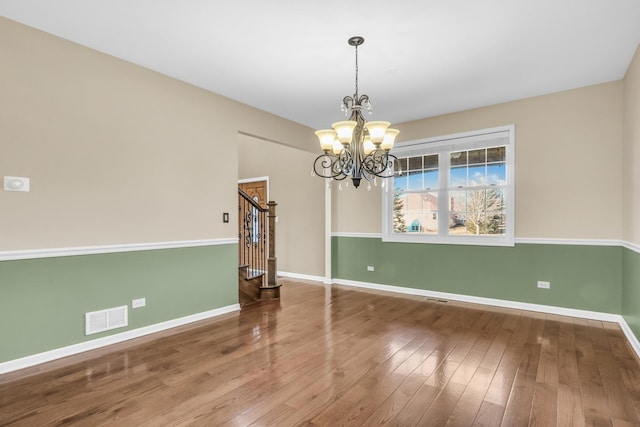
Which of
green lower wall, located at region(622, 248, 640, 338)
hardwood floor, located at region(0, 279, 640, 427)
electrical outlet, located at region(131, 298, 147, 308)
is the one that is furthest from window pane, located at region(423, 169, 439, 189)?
electrical outlet, located at region(131, 298, 147, 308)

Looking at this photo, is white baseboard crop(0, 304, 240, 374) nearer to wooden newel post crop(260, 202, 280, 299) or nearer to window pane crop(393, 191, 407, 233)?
wooden newel post crop(260, 202, 280, 299)

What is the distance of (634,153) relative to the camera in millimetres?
3123

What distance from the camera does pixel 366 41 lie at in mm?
2838

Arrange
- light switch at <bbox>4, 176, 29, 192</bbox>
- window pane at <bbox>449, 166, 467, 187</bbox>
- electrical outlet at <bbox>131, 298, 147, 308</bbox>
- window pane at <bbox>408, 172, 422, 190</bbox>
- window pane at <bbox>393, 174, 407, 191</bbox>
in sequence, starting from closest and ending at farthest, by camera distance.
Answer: light switch at <bbox>4, 176, 29, 192</bbox>
electrical outlet at <bbox>131, 298, 147, 308</bbox>
window pane at <bbox>449, 166, 467, 187</bbox>
window pane at <bbox>408, 172, 422, 190</bbox>
window pane at <bbox>393, 174, 407, 191</bbox>

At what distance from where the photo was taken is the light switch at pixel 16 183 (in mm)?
2531

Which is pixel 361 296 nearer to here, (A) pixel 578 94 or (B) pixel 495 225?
(B) pixel 495 225

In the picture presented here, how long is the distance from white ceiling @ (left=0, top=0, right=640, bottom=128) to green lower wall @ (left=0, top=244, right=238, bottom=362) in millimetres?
1958

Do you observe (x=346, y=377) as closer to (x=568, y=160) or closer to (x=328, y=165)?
(x=568, y=160)

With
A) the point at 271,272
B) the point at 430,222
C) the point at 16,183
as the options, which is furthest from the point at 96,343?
the point at 430,222

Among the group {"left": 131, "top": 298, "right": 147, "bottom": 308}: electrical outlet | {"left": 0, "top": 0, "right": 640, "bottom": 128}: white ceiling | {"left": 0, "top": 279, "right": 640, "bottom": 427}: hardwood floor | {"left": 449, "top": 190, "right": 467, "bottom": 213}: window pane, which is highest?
{"left": 0, "top": 0, "right": 640, "bottom": 128}: white ceiling

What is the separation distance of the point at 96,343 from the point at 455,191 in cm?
465

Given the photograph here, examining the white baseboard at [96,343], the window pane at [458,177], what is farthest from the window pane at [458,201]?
the white baseboard at [96,343]

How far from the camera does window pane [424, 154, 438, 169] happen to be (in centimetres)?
495

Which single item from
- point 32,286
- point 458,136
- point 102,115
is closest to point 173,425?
point 32,286
